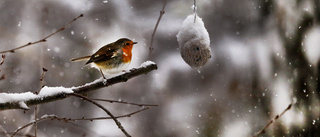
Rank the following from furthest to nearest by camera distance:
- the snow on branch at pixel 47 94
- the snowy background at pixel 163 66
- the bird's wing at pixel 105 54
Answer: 1. the snowy background at pixel 163 66
2. the bird's wing at pixel 105 54
3. the snow on branch at pixel 47 94

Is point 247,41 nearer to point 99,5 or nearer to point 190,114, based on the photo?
point 190,114

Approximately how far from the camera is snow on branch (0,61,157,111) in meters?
1.94

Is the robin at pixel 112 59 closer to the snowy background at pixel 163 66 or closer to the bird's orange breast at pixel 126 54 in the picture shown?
the bird's orange breast at pixel 126 54

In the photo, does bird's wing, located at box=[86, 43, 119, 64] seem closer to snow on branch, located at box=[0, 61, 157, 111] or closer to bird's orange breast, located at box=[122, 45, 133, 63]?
bird's orange breast, located at box=[122, 45, 133, 63]

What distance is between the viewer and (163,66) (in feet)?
23.4

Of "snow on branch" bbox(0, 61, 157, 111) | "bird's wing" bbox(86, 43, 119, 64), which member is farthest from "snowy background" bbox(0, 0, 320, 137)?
"snow on branch" bbox(0, 61, 157, 111)

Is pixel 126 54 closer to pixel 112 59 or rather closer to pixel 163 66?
pixel 112 59

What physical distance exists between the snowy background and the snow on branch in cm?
403

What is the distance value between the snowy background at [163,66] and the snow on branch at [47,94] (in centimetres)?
403

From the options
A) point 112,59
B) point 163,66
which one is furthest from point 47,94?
point 163,66

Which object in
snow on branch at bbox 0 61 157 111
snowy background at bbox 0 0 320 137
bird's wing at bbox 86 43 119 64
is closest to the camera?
snow on branch at bbox 0 61 157 111

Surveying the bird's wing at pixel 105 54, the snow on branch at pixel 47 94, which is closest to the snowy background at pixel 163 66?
the bird's wing at pixel 105 54

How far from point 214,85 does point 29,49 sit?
3.38 metres

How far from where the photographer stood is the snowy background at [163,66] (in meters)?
6.85
